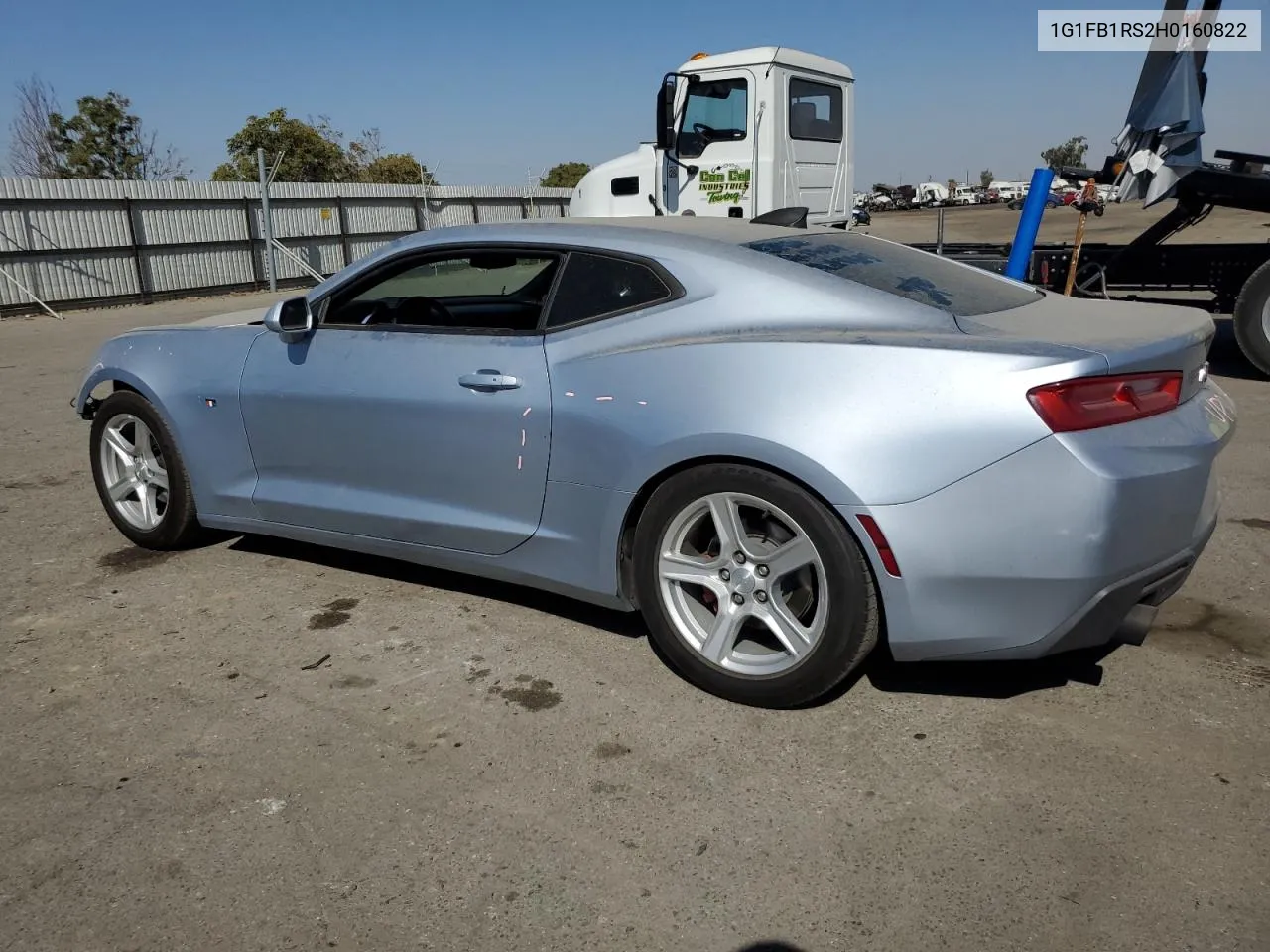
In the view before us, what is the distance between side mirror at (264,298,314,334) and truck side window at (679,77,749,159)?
6819mm

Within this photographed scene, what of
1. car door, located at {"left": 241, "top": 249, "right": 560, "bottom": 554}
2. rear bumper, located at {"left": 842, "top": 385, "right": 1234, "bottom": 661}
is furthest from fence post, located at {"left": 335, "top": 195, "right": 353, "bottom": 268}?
rear bumper, located at {"left": 842, "top": 385, "right": 1234, "bottom": 661}

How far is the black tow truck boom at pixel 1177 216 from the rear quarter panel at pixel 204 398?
7.96 metres

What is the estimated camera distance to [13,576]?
459cm

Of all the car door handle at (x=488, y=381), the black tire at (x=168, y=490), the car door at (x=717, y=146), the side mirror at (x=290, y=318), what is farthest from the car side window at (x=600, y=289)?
the car door at (x=717, y=146)

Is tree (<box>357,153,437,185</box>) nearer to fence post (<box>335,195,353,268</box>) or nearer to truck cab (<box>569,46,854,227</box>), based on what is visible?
fence post (<box>335,195,353,268</box>)

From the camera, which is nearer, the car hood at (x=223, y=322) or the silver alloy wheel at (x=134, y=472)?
the car hood at (x=223, y=322)

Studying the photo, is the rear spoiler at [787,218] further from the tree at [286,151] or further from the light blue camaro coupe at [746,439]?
the tree at [286,151]

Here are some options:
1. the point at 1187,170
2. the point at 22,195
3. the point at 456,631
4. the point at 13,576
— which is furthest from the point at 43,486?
the point at 22,195

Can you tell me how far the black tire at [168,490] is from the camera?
458cm

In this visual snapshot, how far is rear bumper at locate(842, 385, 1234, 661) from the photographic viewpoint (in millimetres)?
2688

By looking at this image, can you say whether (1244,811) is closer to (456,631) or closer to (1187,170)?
(456,631)

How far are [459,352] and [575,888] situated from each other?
1969 mm

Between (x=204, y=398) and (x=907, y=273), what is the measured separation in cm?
291

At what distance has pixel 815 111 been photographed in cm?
1067
